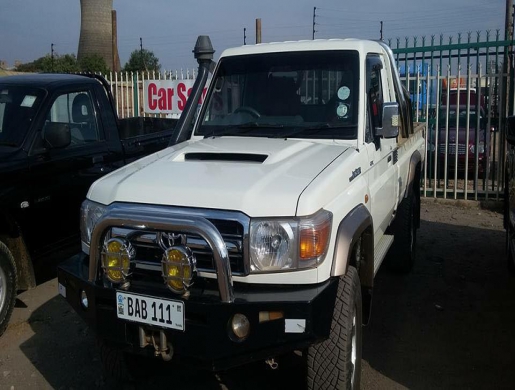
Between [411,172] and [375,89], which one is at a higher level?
[375,89]

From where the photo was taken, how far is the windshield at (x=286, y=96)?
13.4ft

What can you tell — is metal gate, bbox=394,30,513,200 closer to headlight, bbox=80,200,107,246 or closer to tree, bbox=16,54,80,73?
headlight, bbox=80,200,107,246

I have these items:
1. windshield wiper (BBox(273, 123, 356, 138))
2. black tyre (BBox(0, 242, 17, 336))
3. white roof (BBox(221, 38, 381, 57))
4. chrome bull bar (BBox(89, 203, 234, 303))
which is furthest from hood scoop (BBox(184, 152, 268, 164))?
black tyre (BBox(0, 242, 17, 336))

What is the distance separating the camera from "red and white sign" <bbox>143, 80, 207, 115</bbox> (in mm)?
11414

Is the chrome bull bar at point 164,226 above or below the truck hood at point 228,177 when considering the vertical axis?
below

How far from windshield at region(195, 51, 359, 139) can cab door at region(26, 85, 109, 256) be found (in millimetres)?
1457

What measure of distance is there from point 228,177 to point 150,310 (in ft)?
2.65

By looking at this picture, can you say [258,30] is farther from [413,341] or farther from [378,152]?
[413,341]

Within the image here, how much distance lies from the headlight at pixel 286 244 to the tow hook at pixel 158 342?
58 cm

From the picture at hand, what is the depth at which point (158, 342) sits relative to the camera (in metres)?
2.95

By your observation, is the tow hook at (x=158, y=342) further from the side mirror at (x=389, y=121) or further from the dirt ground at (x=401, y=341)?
the side mirror at (x=389, y=121)

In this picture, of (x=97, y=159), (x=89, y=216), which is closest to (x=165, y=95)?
(x=97, y=159)

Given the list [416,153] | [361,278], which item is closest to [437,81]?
[416,153]

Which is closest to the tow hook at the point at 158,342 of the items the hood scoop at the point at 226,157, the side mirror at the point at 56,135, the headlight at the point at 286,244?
the headlight at the point at 286,244
